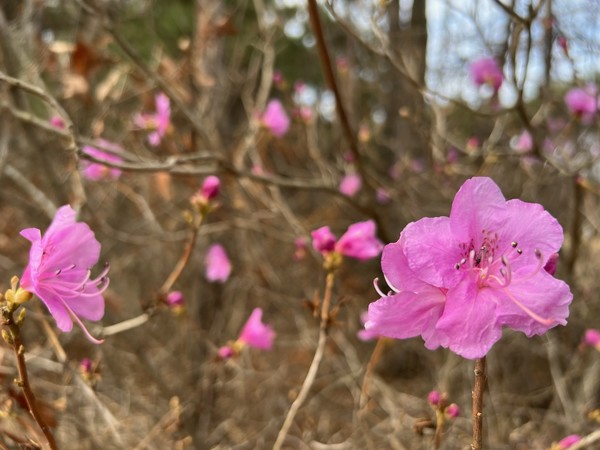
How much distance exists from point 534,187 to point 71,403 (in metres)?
2.20

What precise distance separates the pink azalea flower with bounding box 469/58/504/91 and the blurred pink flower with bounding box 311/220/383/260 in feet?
4.27

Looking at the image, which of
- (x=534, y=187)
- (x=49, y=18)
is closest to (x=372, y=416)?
(x=534, y=187)

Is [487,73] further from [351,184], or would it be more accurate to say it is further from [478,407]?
[478,407]

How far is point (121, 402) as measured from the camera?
2.91 metres

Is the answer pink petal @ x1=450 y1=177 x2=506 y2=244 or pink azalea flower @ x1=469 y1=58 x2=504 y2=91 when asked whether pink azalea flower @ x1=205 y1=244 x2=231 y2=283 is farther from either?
pink petal @ x1=450 y1=177 x2=506 y2=244

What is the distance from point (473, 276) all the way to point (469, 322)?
0.09m

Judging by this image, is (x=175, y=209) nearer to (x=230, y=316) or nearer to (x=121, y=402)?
(x=230, y=316)

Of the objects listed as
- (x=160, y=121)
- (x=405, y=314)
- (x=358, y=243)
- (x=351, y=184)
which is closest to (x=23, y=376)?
(x=405, y=314)

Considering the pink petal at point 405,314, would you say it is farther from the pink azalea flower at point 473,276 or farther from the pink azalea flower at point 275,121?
the pink azalea flower at point 275,121

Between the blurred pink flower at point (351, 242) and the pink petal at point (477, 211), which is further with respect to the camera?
the blurred pink flower at point (351, 242)

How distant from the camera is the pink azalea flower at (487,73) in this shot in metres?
2.65

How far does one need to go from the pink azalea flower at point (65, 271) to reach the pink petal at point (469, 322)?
56 centimetres

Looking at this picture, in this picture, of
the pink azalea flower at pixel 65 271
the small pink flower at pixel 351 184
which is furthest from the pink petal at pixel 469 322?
the small pink flower at pixel 351 184

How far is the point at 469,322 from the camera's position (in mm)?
927
